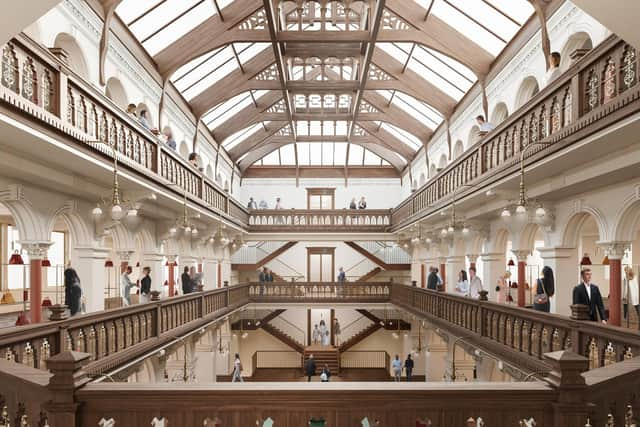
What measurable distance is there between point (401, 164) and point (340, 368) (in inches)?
510

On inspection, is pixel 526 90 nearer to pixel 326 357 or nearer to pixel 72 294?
pixel 72 294

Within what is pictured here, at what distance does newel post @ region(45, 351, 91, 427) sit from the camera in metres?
3.36

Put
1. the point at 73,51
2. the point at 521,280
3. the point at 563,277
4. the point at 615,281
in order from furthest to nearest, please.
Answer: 1. the point at 521,280
2. the point at 563,277
3. the point at 73,51
4. the point at 615,281

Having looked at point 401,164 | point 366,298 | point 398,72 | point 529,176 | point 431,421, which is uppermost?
point 398,72

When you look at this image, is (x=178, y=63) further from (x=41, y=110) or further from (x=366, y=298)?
(x=366, y=298)

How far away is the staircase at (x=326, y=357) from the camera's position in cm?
2797

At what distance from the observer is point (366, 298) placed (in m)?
26.8

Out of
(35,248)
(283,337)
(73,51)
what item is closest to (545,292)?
(35,248)

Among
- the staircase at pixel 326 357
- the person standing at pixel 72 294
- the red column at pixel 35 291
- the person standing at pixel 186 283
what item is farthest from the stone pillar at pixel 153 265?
the staircase at pixel 326 357

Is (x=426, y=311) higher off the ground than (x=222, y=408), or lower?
lower

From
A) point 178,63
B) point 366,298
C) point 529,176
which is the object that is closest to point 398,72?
point 178,63

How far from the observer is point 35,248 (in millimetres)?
9984

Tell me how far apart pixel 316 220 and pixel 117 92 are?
1606cm

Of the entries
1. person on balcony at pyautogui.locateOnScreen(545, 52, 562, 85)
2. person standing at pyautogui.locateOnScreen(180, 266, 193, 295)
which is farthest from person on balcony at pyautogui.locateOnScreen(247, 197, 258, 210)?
person on balcony at pyautogui.locateOnScreen(545, 52, 562, 85)
